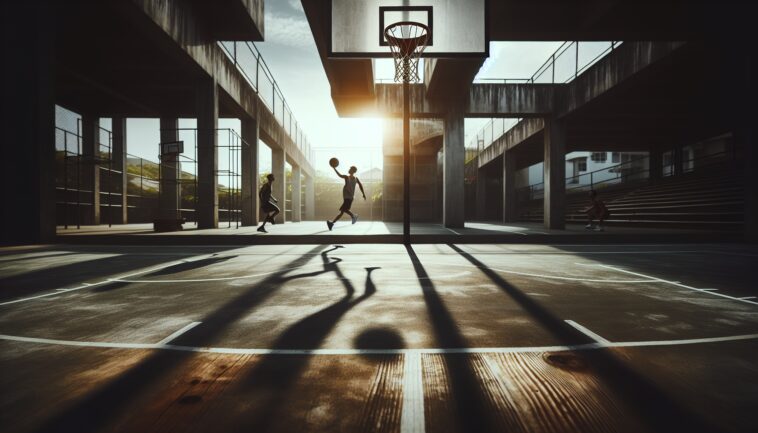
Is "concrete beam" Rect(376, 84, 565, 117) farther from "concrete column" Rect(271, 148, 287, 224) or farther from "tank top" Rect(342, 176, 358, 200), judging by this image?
"concrete column" Rect(271, 148, 287, 224)

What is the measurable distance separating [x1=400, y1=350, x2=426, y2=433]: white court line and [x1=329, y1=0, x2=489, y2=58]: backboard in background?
8.39m

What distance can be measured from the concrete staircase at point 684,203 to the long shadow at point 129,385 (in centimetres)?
1515

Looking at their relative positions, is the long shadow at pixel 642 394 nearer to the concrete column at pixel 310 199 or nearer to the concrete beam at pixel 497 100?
the concrete beam at pixel 497 100

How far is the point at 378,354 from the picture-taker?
7.20 feet

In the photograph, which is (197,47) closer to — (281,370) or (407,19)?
(407,19)

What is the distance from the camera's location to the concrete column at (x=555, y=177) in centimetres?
1456

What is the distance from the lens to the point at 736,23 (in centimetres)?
912

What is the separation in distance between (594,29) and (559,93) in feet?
17.9

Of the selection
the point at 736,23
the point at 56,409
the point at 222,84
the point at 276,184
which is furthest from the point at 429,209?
the point at 56,409

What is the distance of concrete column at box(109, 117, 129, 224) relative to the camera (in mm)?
18766

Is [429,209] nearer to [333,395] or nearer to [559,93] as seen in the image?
[559,93]

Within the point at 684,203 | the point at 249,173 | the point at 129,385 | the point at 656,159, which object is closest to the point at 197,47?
the point at 249,173

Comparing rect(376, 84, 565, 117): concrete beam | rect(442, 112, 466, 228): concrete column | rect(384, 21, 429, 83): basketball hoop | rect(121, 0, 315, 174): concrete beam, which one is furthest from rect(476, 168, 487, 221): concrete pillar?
rect(384, 21, 429, 83): basketball hoop

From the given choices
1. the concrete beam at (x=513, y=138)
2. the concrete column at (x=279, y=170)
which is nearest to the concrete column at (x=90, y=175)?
the concrete column at (x=279, y=170)
